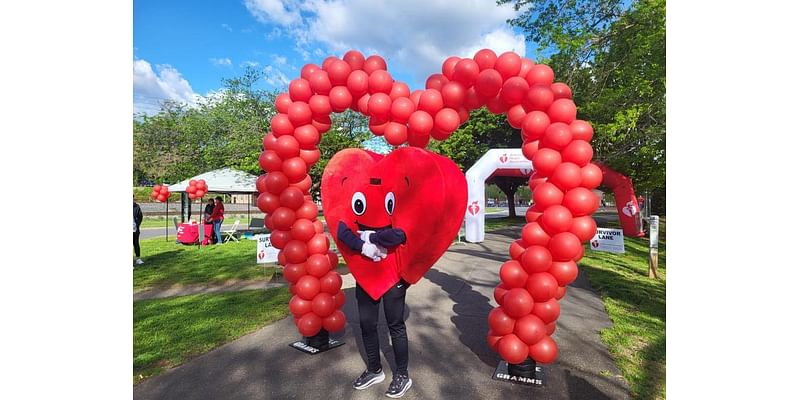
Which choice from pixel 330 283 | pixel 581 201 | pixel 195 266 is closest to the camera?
pixel 581 201

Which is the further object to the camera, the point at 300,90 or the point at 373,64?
the point at 300,90

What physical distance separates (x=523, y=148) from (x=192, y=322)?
4841 mm

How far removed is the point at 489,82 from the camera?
3.59m

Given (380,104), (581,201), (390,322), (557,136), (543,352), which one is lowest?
(543,352)

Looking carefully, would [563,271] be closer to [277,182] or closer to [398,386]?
[398,386]

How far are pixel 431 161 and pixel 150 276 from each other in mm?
7977

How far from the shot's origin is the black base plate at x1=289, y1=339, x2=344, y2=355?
4.23m

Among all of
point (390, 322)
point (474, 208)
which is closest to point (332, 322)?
point (390, 322)

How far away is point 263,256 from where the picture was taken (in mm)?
7242

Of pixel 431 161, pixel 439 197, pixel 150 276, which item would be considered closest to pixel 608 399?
pixel 439 197

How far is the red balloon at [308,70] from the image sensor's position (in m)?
4.09

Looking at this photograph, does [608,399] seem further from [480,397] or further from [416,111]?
[416,111]

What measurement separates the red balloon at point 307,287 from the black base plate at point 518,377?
2.03 m

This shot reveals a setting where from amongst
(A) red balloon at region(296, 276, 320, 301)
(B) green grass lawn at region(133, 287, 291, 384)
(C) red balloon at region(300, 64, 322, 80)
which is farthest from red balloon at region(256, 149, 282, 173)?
(B) green grass lawn at region(133, 287, 291, 384)
